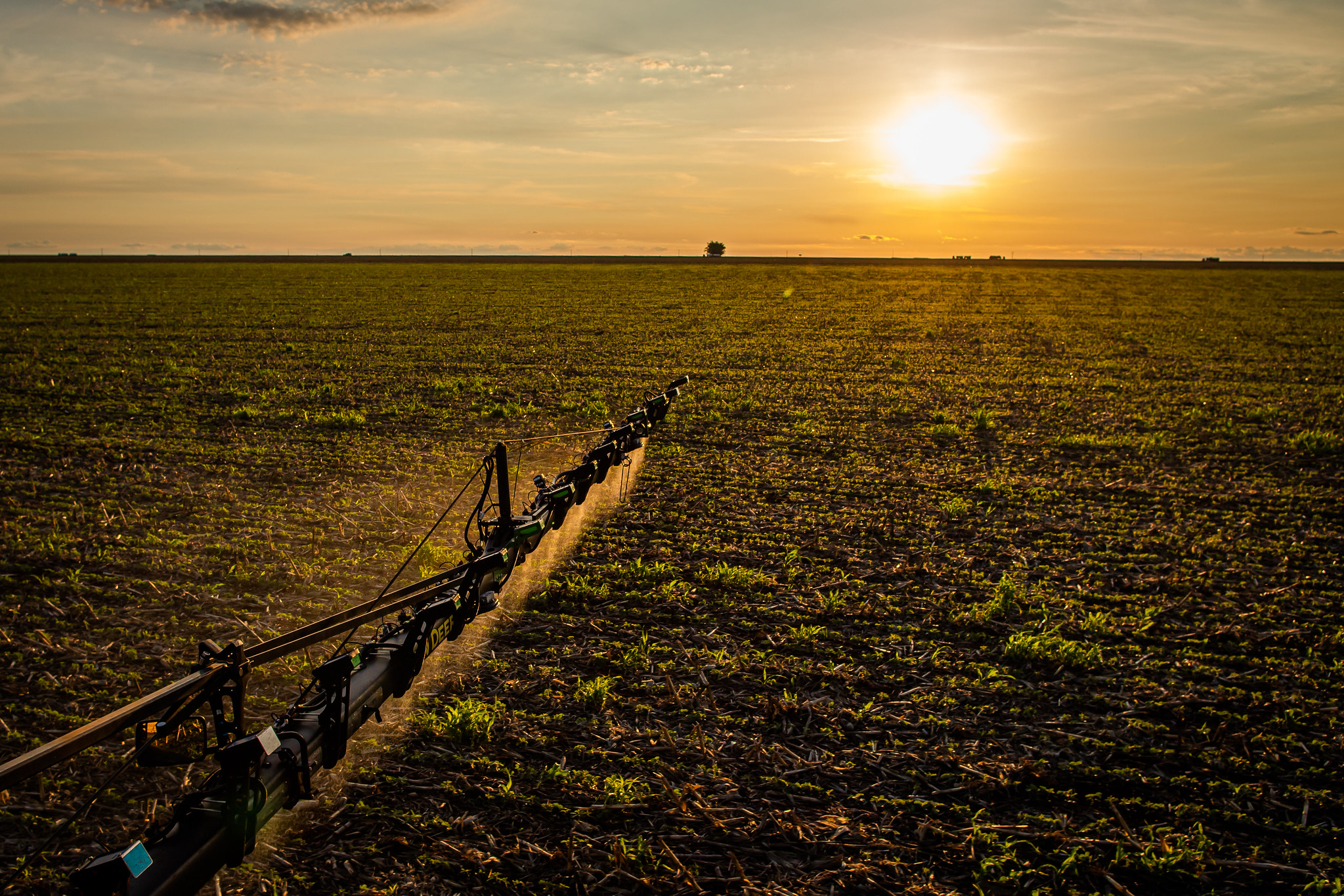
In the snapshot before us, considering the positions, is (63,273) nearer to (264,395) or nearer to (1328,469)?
(264,395)

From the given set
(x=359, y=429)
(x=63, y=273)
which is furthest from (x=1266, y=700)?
(x=63, y=273)

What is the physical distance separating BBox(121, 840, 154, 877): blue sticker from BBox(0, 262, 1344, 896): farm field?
1.71 m

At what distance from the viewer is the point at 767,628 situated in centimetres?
655

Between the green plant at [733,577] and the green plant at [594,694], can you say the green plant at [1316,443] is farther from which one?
the green plant at [594,694]

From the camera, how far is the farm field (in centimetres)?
421

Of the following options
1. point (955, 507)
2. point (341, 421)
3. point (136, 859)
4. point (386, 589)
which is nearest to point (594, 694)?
point (386, 589)

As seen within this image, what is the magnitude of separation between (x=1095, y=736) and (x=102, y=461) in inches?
522

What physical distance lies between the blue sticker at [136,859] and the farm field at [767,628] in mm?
1713

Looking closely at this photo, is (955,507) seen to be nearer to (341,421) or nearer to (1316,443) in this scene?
(1316,443)

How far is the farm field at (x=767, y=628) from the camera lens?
4215 mm

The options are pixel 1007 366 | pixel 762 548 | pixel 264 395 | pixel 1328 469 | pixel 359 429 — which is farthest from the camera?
pixel 1007 366

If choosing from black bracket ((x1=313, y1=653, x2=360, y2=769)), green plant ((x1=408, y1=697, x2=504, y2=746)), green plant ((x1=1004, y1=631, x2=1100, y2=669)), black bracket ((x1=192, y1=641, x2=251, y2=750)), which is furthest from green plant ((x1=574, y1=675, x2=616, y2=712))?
green plant ((x1=1004, y1=631, x2=1100, y2=669))

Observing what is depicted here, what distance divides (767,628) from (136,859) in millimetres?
4933

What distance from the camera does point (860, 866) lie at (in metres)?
4.03
